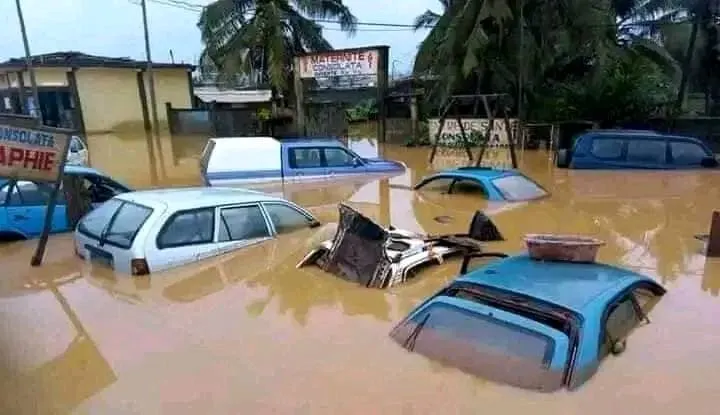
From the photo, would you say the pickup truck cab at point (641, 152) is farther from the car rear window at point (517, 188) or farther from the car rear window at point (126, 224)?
the car rear window at point (126, 224)

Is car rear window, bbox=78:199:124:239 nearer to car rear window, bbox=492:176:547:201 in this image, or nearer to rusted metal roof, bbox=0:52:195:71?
car rear window, bbox=492:176:547:201

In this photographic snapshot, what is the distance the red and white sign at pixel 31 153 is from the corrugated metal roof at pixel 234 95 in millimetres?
26939

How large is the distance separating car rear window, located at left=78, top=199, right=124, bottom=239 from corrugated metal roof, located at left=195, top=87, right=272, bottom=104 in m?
27.4

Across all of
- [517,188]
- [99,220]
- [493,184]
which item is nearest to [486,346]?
[99,220]

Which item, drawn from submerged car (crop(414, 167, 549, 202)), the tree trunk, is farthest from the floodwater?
the tree trunk

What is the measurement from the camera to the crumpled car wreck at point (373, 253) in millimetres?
7273

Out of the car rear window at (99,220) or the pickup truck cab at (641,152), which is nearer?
the car rear window at (99,220)

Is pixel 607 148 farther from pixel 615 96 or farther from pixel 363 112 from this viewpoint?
pixel 363 112

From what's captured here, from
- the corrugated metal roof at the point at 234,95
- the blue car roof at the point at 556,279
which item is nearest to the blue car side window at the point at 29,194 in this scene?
the blue car roof at the point at 556,279

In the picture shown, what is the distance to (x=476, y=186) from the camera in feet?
42.5

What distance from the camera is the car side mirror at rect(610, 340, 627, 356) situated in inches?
212

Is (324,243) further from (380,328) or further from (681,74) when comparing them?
(681,74)

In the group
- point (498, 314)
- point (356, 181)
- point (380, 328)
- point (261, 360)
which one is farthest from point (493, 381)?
point (356, 181)

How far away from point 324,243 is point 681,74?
2341cm
